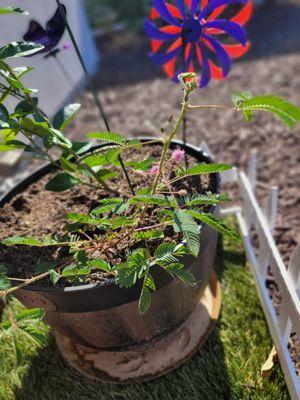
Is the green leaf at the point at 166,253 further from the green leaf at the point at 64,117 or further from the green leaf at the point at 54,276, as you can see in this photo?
the green leaf at the point at 64,117

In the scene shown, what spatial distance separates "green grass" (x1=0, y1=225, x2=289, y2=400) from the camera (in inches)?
46.4

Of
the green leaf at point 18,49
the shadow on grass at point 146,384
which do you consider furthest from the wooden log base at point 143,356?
the green leaf at point 18,49

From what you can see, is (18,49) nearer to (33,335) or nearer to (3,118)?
(3,118)

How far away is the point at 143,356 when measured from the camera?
4.12ft

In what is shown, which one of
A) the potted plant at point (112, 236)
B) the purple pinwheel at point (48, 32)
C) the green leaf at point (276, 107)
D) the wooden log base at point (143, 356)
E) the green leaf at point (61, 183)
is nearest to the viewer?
the green leaf at point (276, 107)

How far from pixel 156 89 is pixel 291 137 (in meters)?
1.26

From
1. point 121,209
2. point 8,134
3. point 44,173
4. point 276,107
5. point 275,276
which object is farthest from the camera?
point 44,173

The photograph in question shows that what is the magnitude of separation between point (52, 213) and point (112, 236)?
0.30m

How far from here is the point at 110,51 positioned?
4.16 meters

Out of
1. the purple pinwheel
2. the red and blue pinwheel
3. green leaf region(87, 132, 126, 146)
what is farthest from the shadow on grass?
the purple pinwheel

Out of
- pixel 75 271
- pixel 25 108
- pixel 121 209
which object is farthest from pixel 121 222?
pixel 25 108

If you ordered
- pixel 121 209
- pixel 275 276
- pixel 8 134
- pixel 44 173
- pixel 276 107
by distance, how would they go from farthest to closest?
pixel 44 173 → pixel 275 276 → pixel 8 134 → pixel 121 209 → pixel 276 107

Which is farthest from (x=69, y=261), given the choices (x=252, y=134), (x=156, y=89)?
(x=156, y=89)

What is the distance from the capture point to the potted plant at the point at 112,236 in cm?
87
